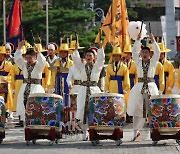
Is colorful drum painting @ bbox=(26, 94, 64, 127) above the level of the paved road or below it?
above

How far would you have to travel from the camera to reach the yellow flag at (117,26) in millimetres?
20283

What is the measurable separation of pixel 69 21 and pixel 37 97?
29.1 m

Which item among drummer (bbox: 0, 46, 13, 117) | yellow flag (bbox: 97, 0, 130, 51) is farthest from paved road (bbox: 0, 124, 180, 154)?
yellow flag (bbox: 97, 0, 130, 51)

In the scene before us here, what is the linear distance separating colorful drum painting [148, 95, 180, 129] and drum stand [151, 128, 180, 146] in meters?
0.09

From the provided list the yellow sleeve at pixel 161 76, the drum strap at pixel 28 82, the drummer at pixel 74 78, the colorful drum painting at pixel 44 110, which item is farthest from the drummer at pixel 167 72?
the colorful drum painting at pixel 44 110

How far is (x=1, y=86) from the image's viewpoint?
1745cm

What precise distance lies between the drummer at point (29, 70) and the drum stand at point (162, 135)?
8.66 feet

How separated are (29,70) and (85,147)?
2201 mm

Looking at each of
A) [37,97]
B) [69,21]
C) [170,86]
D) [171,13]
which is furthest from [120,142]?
[171,13]

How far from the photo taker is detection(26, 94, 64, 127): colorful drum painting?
44.5ft

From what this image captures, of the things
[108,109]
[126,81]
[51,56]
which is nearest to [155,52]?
[108,109]

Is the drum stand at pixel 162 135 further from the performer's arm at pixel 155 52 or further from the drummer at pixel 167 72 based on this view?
the drummer at pixel 167 72

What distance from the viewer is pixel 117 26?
2058 cm

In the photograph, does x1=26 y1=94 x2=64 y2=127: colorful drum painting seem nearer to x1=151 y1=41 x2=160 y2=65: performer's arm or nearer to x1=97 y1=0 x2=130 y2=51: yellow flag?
x1=151 y1=41 x2=160 y2=65: performer's arm
